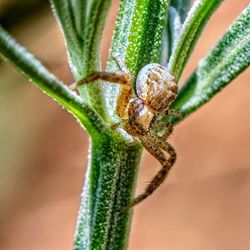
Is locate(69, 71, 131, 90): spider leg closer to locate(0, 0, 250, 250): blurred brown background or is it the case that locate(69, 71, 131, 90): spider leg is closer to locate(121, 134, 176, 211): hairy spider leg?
locate(121, 134, 176, 211): hairy spider leg


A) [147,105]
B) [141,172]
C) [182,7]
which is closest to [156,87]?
[147,105]

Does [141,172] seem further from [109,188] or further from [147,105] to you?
[109,188]

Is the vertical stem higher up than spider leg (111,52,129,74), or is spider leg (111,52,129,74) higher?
spider leg (111,52,129,74)

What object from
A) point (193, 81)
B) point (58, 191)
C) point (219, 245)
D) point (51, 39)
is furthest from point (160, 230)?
point (193, 81)

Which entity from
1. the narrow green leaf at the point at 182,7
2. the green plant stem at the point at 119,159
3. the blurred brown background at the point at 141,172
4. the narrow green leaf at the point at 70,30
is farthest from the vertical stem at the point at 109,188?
the blurred brown background at the point at 141,172

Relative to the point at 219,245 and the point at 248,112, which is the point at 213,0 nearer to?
the point at 219,245

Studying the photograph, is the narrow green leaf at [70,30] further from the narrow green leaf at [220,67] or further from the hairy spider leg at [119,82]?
the narrow green leaf at [220,67]

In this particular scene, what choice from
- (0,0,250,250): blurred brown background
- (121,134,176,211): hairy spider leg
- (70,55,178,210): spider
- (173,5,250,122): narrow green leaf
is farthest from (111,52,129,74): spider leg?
(0,0,250,250): blurred brown background
